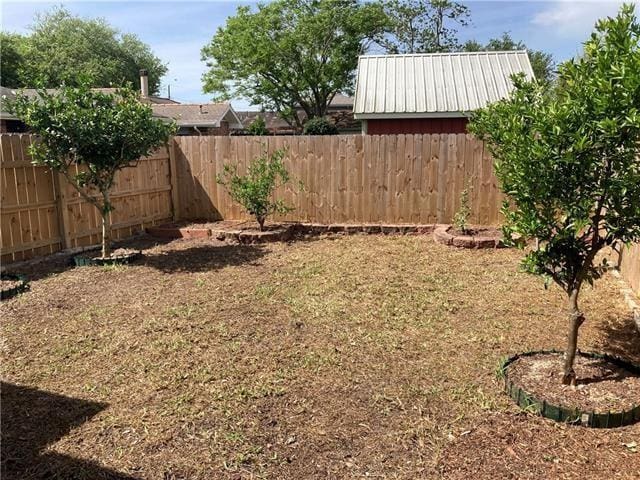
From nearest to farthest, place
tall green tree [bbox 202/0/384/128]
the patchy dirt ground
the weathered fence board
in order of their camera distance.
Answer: the patchy dirt ground → the weathered fence board → tall green tree [bbox 202/0/384/128]

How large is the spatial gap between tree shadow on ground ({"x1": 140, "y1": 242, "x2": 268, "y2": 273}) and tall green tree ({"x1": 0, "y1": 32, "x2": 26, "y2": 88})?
104 feet

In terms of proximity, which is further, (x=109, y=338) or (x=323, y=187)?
(x=323, y=187)

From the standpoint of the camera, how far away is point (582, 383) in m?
3.13

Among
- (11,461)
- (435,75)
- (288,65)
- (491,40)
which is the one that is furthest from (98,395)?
(491,40)

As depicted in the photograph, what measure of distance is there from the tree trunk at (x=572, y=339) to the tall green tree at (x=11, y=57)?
1466 inches

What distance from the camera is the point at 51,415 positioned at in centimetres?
296

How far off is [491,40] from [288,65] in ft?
54.7

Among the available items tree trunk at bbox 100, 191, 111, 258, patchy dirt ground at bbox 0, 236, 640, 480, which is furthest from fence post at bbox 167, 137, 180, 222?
patchy dirt ground at bbox 0, 236, 640, 480

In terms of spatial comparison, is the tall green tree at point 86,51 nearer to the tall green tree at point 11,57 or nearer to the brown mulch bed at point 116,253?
the tall green tree at point 11,57

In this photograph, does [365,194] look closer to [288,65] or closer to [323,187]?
[323,187]

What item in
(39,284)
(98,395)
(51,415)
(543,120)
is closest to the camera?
(543,120)

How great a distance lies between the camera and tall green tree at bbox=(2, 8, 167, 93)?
131ft

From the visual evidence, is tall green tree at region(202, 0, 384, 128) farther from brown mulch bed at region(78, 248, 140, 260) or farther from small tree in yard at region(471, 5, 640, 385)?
small tree in yard at region(471, 5, 640, 385)

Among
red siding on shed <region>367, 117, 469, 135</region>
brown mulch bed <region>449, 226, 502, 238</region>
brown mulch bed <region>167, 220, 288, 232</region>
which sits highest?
red siding on shed <region>367, 117, 469, 135</region>
